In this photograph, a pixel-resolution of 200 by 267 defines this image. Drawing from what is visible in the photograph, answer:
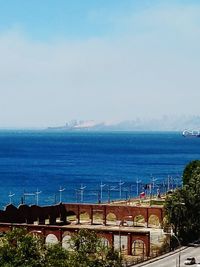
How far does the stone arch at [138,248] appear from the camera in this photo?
94.4 metres

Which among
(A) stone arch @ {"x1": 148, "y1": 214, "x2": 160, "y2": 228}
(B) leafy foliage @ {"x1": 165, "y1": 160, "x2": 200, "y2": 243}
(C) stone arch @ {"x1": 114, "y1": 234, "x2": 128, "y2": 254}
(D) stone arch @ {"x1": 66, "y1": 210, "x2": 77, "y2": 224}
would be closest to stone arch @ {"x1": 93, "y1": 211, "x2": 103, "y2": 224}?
(D) stone arch @ {"x1": 66, "y1": 210, "x2": 77, "y2": 224}

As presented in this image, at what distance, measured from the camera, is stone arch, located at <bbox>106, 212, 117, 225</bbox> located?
12638cm

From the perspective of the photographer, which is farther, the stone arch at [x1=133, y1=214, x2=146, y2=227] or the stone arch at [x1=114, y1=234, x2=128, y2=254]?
the stone arch at [x1=133, y1=214, x2=146, y2=227]

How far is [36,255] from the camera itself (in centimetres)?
6619

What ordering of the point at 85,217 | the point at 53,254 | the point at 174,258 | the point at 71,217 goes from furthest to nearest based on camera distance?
the point at 85,217 < the point at 71,217 < the point at 174,258 < the point at 53,254

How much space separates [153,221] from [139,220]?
121 inches

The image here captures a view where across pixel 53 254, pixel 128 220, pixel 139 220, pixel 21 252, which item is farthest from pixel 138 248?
pixel 21 252

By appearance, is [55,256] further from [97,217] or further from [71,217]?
[71,217]

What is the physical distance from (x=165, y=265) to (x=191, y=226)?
62.8ft

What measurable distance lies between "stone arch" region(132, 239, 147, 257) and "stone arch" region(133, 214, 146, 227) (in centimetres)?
2219

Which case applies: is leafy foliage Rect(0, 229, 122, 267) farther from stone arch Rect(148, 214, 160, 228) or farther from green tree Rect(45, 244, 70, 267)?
stone arch Rect(148, 214, 160, 228)

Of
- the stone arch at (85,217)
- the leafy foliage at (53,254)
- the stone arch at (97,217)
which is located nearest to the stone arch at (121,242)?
the stone arch at (97,217)

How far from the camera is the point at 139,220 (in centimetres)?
12738

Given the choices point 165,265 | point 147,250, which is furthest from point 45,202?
point 165,265
